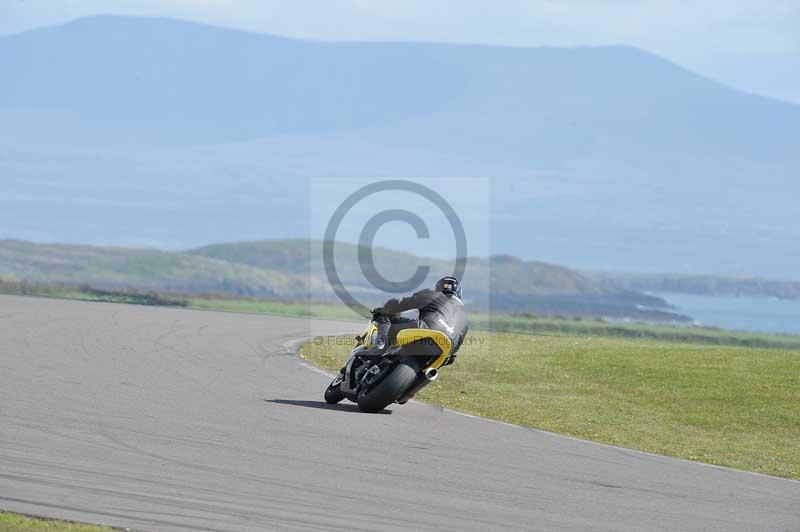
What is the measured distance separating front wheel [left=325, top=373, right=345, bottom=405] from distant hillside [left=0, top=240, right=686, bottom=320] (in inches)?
3078

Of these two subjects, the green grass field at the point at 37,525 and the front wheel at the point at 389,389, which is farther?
the front wheel at the point at 389,389

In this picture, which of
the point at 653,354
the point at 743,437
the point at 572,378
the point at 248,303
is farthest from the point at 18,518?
the point at 248,303

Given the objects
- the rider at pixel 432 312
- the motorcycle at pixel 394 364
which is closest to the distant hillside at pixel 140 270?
the motorcycle at pixel 394 364

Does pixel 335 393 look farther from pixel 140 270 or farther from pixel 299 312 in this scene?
→ pixel 140 270

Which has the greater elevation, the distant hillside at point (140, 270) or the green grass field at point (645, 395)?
the green grass field at point (645, 395)

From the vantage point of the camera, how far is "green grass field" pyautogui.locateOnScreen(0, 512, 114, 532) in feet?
28.7

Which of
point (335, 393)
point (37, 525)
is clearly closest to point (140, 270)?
point (335, 393)

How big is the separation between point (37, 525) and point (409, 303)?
722 centimetres

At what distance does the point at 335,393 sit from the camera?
16.6 meters

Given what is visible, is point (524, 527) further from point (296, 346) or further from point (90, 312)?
point (90, 312)

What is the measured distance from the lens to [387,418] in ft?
50.9

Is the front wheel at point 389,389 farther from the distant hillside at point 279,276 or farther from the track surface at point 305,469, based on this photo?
the distant hillside at point 279,276

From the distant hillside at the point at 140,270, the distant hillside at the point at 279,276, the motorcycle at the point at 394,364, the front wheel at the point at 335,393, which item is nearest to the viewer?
the motorcycle at the point at 394,364

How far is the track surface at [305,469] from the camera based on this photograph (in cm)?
977
